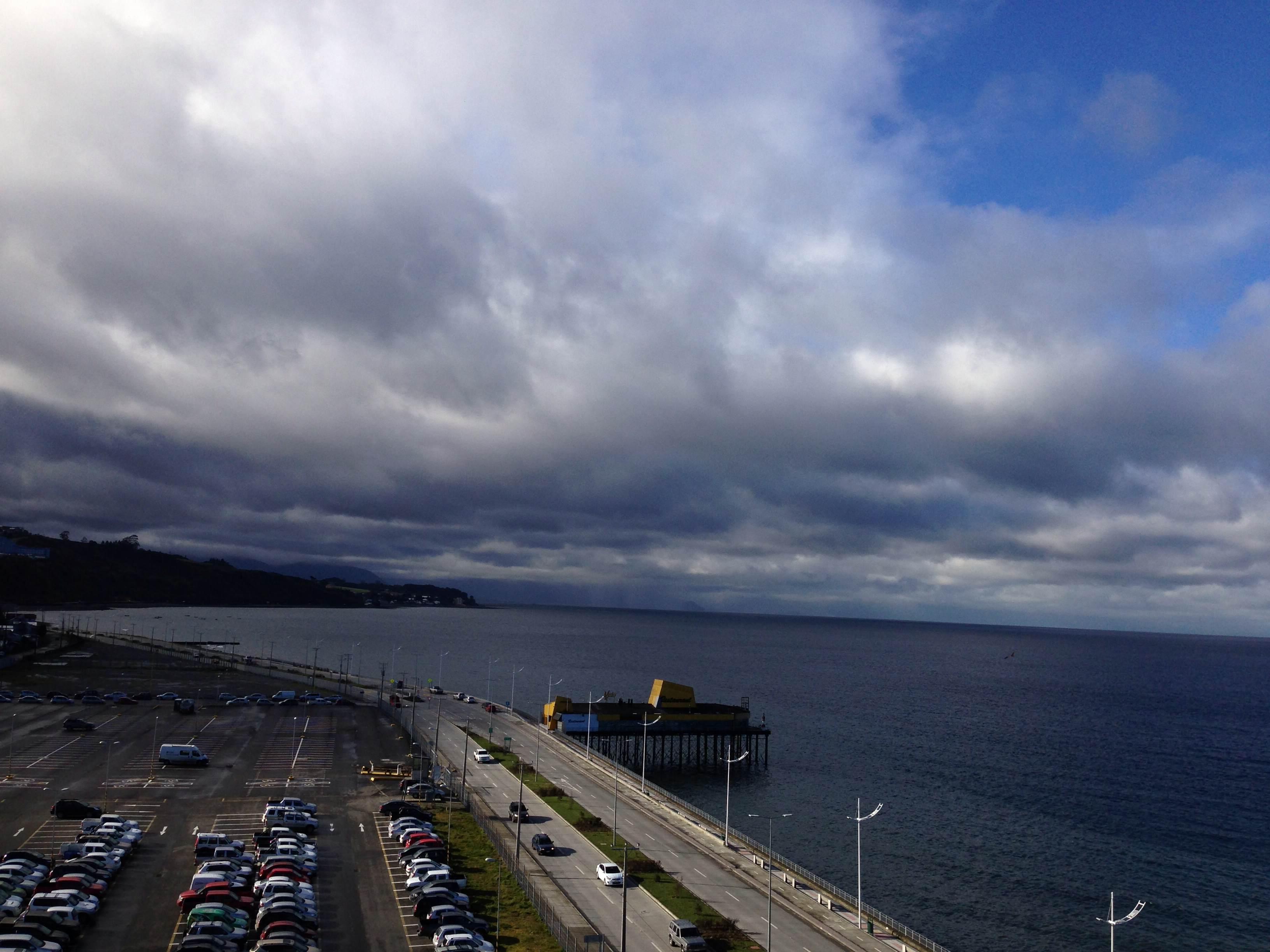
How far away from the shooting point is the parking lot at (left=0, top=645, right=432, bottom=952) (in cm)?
4266

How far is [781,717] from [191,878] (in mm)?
111057

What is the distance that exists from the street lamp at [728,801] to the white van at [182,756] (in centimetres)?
4334

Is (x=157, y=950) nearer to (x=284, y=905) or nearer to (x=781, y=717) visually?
(x=284, y=905)

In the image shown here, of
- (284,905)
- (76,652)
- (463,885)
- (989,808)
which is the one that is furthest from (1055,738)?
(76,652)

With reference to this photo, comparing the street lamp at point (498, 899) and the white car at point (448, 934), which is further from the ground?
the white car at point (448, 934)

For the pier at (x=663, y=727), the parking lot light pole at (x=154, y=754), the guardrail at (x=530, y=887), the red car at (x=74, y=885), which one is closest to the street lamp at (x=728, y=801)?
the pier at (x=663, y=727)

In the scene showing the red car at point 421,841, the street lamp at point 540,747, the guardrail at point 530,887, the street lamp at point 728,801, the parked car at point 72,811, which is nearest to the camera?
the guardrail at point 530,887

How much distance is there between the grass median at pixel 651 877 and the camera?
41.9 metres

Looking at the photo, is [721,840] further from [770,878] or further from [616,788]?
[770,878]

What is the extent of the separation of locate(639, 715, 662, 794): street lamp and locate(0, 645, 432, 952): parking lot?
827 inches

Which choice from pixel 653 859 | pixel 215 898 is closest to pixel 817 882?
pixel 653 859

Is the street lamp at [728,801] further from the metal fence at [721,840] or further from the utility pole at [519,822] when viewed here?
the utility pole at [519,822]

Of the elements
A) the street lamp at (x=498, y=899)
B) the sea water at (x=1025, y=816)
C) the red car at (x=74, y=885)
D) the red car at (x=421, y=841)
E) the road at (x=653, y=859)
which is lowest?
the sea water at (x=1025, y=816)

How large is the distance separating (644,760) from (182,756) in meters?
39.8
